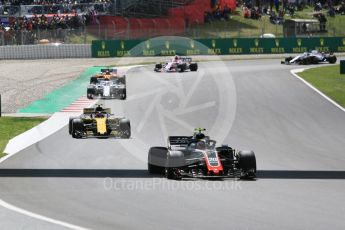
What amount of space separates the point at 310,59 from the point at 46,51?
63.5ft

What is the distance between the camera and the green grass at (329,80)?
121 ft

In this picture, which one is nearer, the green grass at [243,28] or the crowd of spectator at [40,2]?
the crowd of spectator at [40,2]

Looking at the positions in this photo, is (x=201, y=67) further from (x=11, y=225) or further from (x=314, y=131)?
(x=11, y=225)

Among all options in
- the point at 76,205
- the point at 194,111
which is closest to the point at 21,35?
the point at 194,111

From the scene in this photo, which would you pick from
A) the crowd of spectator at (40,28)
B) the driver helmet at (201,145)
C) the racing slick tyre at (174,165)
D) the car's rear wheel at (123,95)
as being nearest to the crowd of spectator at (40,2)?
the crowd of spectator at (40,28)

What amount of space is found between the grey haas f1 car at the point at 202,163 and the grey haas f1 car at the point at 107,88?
59.9 ft

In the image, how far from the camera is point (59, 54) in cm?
6075

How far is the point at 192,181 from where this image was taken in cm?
1647

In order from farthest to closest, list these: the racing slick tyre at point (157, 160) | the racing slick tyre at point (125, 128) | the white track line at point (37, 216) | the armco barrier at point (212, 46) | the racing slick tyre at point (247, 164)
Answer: the armco barrier at point (212, 46) → the racing slick tyre at point (125, 128) → the racing slick tyre at point (157, 160) → the racing slick tyre at point (247, 164) → the white track line at point (37, 216)

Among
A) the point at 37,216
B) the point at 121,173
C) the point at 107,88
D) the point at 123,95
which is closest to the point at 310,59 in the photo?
the point at 107,88

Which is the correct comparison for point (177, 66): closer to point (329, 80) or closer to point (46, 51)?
point (329, 80)

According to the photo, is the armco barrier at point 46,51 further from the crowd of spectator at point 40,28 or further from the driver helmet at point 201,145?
the driver helmet at point 201,145

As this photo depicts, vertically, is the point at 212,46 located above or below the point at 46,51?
below

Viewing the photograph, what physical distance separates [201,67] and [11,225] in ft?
135
